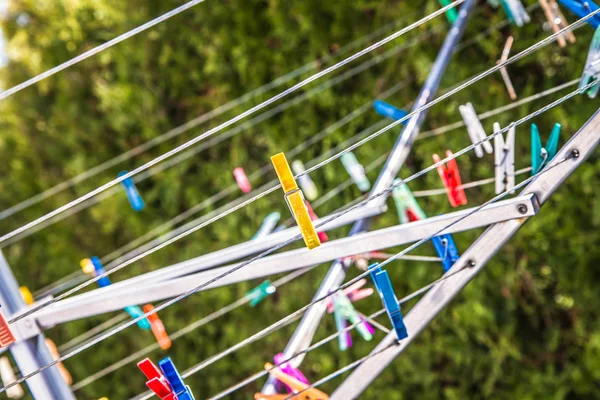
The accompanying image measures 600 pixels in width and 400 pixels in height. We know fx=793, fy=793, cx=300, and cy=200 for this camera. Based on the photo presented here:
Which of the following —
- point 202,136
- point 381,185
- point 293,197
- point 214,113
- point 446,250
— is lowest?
point 446,250

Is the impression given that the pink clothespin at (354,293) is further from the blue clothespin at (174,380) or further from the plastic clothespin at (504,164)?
the blue clothespin at (174,380)

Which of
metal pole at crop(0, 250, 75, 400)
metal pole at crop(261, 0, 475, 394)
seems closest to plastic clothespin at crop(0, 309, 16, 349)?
metal pole at crop(0, 250, 75, 400)

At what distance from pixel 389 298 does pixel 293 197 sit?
0.74 ft

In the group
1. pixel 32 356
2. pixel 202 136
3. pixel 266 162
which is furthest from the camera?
pixel 266 162

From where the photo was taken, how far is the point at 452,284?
124 centimetres

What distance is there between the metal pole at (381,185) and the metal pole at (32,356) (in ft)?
1.36

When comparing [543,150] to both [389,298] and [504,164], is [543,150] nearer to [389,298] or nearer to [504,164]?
[504,164]

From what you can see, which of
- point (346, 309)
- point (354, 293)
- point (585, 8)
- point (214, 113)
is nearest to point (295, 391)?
point (346, 309)

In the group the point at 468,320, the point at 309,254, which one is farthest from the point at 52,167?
the point at 309,254

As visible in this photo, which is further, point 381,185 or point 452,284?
point 381,185

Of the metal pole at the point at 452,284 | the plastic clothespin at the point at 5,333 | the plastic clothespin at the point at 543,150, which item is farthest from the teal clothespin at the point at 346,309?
the plastic clothespin at the point at 5,333

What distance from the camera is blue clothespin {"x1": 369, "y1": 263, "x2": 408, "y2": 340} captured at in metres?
1.19

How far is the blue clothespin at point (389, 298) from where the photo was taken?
1.19 metres

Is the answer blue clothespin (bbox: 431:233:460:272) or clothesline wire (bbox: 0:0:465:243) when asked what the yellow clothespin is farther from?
blue clothespin (bbox: 431:233:460:272)
